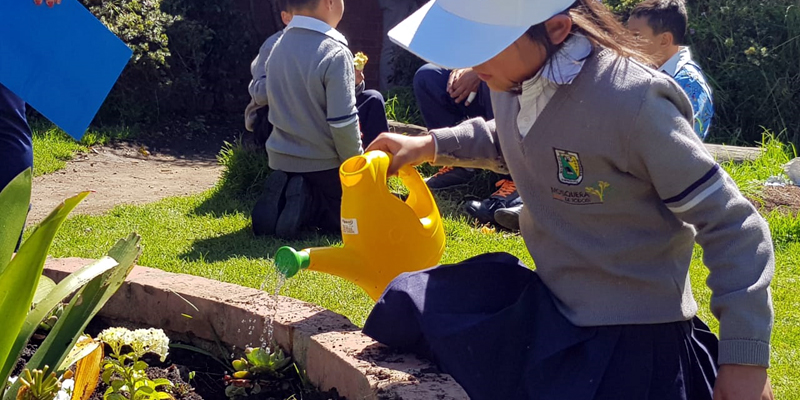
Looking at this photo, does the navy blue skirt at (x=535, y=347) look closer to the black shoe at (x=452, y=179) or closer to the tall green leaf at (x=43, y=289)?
the tall green leaf at (x=43, y=289)

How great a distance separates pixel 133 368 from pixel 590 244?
968 mm

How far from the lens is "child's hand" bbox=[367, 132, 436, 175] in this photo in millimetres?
2145

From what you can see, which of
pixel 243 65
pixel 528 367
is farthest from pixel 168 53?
pixel 528 367

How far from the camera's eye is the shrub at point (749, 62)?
7398 millimetres

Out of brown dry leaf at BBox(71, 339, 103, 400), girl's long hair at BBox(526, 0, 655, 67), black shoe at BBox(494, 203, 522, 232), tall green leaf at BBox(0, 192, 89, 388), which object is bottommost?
black shoe at BBox(494, 203, 522, 232)

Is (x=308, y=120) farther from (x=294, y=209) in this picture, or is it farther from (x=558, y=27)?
(x=558, y=27)

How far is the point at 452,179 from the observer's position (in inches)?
191

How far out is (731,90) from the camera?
7637mm

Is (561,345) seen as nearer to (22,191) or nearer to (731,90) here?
(22,191)

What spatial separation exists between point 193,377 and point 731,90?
6.67m

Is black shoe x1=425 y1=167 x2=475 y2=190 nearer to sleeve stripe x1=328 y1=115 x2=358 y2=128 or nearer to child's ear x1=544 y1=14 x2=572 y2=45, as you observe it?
sleeve stripe x1=328 y1=115 x2=358 y2=128

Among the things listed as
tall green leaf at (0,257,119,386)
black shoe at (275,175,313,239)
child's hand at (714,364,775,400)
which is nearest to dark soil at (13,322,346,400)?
tall green leaf at (0,257,119,386)

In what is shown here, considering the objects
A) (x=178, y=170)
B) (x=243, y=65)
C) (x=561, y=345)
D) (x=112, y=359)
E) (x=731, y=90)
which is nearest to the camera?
(x=561, y=345)

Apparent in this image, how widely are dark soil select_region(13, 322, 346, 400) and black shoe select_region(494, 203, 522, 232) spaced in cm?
211
